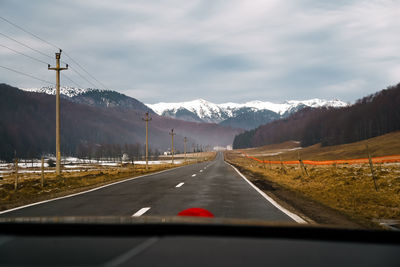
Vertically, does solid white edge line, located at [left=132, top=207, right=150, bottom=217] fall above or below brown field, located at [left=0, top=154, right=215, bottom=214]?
above

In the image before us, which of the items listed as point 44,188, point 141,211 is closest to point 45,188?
point 44,188

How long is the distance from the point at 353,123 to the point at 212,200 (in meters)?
133

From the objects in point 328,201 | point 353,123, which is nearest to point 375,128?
point 353,123

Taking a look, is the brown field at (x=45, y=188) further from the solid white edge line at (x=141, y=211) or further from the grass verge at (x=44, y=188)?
the solid white edge line at (x=141, y=211)

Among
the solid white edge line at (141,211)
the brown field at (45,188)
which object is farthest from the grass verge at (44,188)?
the solid white edge line at (141,211)

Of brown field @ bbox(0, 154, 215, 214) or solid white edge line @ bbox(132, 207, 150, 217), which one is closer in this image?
Result: solid white edge line @ bbox(132, 207, 150, 217)

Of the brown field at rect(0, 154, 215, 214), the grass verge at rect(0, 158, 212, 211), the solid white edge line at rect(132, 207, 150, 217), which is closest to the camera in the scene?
the solid white edge line at rect(132, 207, 150, 217)

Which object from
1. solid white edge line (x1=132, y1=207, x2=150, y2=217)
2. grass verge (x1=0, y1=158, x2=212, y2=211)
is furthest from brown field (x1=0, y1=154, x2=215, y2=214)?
solid white edge line (x1=132, y1=207, x2=150, y2=217)

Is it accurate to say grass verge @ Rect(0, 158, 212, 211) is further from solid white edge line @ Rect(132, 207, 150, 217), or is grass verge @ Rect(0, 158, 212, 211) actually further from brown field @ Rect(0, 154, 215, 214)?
solid white edge line @ Rect(132, 207, 150, 217)

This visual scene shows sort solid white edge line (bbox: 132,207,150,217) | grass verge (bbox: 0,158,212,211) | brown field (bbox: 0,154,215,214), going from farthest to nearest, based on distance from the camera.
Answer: brown field (bbox: 0,154,215,214), grass verge (bbox: 0,158,212,211), solid white edge line (bbox: 132,207,150,217)

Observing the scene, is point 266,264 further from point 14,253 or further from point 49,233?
point 49,233

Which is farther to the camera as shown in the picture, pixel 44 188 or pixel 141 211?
pixel 44 188

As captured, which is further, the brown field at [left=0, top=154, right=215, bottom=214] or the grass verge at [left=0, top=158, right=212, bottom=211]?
the brown field at [left=0, top=154, right=215, bottom=214]

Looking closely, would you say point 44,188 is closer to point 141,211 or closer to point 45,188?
point 45,188
